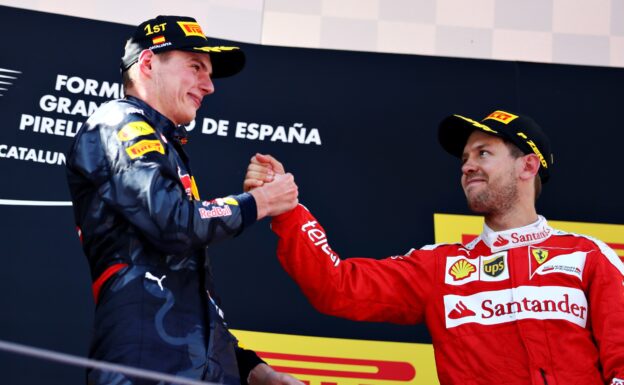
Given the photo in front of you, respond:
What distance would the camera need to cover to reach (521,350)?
2.28 metres

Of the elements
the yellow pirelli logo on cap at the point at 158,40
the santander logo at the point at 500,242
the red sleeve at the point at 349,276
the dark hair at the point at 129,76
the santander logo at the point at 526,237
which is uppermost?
the yellow pirelli logo on cap at the point at 158,40

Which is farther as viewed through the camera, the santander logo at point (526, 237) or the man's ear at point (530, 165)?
the man's ear at point (530, 165)

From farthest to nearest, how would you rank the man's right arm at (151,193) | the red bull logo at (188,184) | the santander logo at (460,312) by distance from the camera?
the santander logo at (460,312) < the red bull logo at (188,184) < the man's right arm at (151,193)

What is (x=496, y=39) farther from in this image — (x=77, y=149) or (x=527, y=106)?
(x=77, y=149)

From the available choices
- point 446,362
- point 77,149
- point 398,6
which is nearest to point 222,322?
point 77,149

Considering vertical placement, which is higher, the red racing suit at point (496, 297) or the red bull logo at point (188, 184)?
the red bull logo at point (188, 184)

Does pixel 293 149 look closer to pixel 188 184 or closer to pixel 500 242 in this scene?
pixel 500 242

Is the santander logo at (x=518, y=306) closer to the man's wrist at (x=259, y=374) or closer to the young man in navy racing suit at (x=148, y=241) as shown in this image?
the man's wrist at (x=259, y=374)

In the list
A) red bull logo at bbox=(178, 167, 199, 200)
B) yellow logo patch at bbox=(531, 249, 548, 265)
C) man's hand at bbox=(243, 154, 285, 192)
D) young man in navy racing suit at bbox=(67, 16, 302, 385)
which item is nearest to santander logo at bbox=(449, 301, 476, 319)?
yellow logo patch at bbox=(531, 249, 548, 265)

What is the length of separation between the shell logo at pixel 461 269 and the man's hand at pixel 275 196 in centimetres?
59

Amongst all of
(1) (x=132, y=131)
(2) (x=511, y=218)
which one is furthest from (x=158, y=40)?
(2) (x=511, y=218)

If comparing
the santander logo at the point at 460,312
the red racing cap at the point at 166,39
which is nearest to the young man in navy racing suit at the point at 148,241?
the red racing cap at the point at 166,39

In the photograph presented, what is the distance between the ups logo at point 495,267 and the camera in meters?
2.41

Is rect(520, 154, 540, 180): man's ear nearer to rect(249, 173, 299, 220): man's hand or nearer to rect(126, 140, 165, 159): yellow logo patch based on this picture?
rect(249, 173, 299, 220): man's hand
